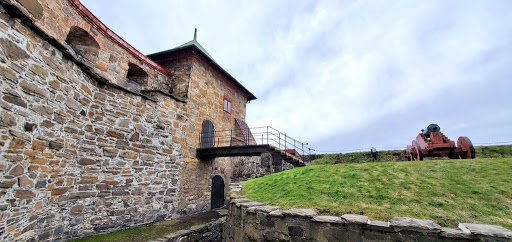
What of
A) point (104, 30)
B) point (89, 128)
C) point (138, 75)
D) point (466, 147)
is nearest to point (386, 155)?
point (466, 147)

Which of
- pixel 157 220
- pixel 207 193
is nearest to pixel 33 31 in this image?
pixel 157 220

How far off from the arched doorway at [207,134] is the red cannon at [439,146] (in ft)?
29.3

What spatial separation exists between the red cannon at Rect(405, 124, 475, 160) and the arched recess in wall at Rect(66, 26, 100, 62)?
12052 millimetres

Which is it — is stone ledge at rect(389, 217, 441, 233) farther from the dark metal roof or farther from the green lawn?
the dark metal roof

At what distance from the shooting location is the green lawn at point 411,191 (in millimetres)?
3236

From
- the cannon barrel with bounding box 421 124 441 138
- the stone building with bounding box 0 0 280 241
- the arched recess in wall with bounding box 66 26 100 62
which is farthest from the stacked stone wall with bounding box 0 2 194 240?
the cannon barrel with bounding box 421 124 441 138

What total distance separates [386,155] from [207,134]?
30.1 feet

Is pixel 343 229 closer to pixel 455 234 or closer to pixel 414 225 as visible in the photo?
pixel 414 225

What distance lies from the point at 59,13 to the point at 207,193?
879 cm

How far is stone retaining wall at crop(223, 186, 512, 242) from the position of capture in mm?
2588

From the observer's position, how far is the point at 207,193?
11164 millimetres

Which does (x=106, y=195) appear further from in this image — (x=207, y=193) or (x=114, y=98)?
(x=207, y=193)

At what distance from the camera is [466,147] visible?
7.24 meters

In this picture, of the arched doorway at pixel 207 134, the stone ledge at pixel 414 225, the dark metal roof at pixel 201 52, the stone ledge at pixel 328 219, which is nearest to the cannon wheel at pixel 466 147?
the stone ledge at pixel 414 225
